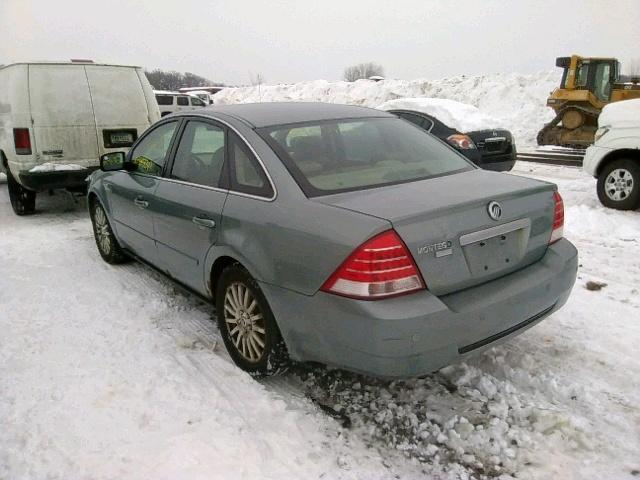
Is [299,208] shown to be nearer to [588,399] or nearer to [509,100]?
[588,399]

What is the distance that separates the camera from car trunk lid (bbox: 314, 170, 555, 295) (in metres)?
2.43

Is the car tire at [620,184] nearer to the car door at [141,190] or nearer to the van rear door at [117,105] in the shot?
the car door at [141,190]

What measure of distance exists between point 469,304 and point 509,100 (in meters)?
26.2

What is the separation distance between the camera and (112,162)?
188 inches

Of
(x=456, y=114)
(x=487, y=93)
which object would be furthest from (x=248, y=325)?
(x=487, y=93)

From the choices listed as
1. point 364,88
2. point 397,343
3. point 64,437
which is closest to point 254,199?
point 397,343

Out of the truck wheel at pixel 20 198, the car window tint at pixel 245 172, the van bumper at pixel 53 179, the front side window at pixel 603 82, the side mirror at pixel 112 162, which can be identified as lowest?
the truck wheel at pixel 20 198

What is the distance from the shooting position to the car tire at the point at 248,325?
9.50ft

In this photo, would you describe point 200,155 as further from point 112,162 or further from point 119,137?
point 119,137

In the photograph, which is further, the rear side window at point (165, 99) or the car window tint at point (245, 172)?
the rear side window at point (165, 99)

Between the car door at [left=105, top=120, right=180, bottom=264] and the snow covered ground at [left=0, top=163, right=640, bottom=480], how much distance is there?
1.91 feet

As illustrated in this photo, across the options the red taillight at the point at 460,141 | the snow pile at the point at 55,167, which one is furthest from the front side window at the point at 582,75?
the snow pile at the point at 55,167

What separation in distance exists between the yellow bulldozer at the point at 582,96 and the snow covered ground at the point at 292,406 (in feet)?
42.4

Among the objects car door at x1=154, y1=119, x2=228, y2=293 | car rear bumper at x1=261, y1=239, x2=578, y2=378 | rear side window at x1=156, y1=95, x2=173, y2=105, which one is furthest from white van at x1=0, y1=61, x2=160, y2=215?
rear side window at x1=156, y1=95, x2=173, y2=105
